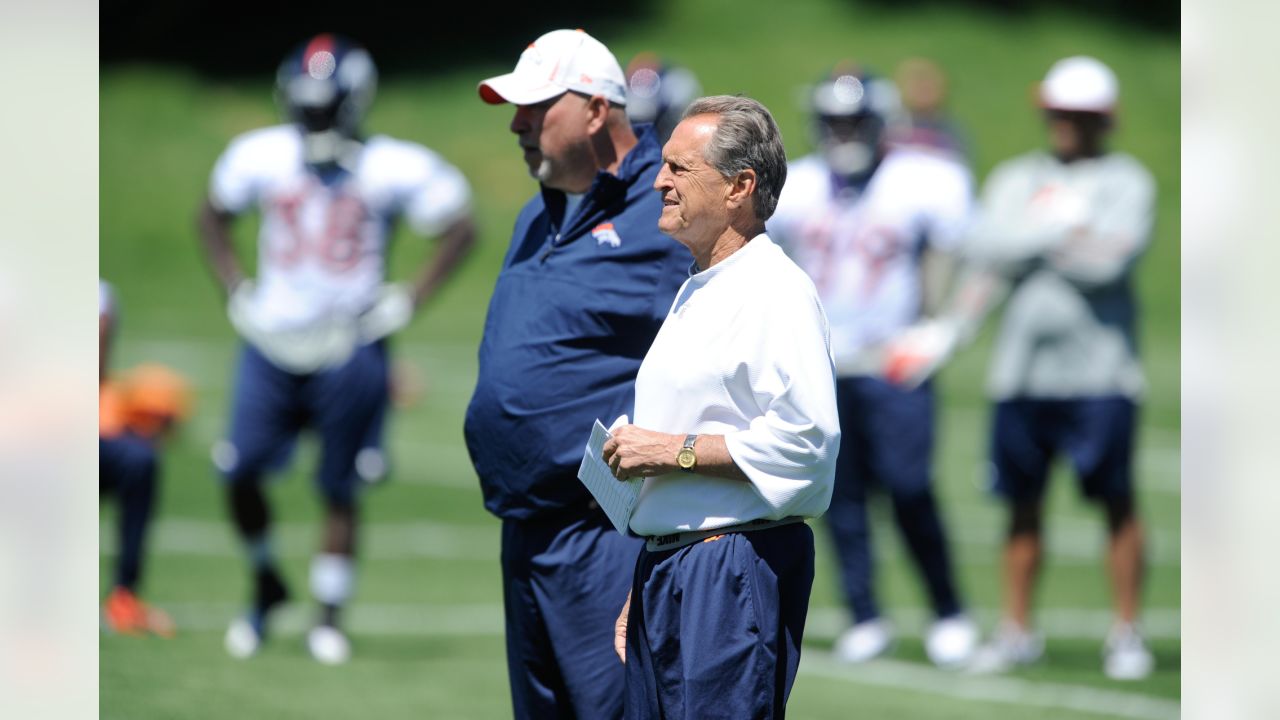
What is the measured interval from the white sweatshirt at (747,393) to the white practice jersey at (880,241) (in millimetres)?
4570

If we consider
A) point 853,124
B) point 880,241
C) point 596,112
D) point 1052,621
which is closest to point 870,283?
point 880,241

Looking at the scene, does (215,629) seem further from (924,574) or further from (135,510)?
(924,574)

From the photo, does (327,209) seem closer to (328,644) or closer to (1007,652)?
(328,644)

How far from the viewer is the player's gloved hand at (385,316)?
8.50 m

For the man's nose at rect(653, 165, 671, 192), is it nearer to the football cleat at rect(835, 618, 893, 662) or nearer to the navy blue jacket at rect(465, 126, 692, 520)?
the navy blue jacket at rect(465, 126, 692, 520)

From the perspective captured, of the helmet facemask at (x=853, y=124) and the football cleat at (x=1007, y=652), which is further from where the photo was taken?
the helmet facemask at (x=853, y=124)

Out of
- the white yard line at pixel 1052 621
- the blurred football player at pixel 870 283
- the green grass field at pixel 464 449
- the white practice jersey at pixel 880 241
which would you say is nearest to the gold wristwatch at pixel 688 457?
the green grass field at pixel 464 449

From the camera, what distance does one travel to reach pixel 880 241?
8.61m

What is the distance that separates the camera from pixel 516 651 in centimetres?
504

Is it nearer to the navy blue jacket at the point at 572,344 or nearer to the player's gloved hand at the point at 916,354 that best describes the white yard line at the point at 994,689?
the player's gloved hand at the point at 916,354

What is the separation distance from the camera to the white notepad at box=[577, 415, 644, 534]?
4141 mm

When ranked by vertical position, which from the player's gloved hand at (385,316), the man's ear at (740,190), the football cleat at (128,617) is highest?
the man's ear at (740,190)
